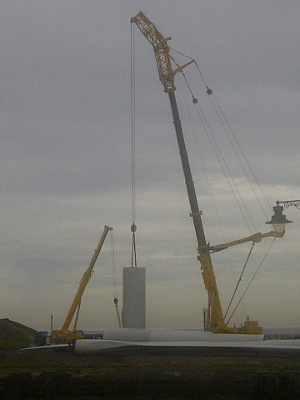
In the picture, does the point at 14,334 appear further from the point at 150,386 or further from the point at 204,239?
the point at 150,386

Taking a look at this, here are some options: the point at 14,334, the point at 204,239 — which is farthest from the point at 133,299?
the point at 14,334

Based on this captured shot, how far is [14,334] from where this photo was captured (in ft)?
220

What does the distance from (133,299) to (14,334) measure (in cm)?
2833

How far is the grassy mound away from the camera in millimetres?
62031

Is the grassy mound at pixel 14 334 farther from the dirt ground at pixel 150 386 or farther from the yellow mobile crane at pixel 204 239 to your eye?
the dirt ground at pixel 150 386

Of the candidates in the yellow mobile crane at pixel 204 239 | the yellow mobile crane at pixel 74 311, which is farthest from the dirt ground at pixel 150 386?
the yellow mobile crane at pixel 74 311

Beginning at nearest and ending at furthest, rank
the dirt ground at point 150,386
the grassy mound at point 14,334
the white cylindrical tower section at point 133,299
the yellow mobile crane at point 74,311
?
the dirt ground at point 150,386 → the white cylindrical tower section at point 133,299 → the yellow mobile crane at point 74,311 → the grassy mound at point 14,334

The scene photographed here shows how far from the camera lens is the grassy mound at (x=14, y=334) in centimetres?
6203

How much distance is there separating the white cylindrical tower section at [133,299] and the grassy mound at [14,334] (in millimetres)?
20669

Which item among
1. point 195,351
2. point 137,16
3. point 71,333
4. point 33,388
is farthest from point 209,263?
point 33,388

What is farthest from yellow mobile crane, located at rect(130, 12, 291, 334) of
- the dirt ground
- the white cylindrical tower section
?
the dirt ground

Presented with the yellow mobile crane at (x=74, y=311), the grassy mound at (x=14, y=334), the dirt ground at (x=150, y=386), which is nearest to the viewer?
the dirt ground at (x=150, y=386)

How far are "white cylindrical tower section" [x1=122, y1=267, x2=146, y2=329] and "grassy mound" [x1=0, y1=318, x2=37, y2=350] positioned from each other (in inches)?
814

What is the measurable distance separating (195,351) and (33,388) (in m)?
20.8
